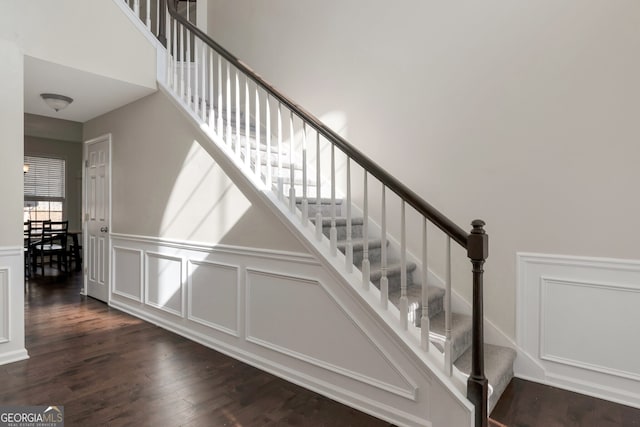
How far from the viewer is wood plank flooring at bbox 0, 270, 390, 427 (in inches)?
82.9

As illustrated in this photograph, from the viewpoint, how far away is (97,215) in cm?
474

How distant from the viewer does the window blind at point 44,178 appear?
7.69 metres

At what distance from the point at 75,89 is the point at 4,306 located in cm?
208

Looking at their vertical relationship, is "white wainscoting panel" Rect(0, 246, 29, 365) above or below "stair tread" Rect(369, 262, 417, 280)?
A: below

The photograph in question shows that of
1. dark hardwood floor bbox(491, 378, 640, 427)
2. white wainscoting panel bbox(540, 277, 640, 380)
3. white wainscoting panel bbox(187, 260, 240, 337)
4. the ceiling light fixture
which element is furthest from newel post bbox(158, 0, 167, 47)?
dark hardwood floor bbox(491, 378, 640, 427)

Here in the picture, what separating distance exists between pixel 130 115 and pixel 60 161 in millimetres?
→ 5386

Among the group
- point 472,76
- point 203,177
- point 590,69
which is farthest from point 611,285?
point 203,177

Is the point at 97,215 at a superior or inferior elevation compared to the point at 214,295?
superior

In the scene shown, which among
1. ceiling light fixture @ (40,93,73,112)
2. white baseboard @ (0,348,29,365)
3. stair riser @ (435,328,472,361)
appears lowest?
white baseboard @ (0,348,29,365)

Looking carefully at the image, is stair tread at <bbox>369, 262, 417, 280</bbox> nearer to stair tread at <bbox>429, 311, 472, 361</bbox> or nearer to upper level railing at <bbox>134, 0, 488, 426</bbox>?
upper level railing at <bbox>134, 0, 488, 426</bbox>

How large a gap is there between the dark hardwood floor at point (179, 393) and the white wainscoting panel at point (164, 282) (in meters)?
0.37

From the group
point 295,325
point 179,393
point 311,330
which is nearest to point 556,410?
point 311,330

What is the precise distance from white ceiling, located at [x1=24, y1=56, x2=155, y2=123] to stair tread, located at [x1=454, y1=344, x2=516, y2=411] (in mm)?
3621

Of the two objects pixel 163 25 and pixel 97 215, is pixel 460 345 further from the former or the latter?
pixel 97 215
